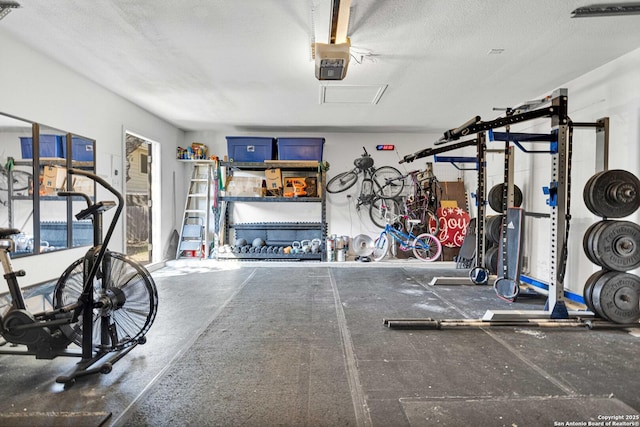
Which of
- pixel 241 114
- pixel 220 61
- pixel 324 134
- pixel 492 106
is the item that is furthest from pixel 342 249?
pixel 220 61

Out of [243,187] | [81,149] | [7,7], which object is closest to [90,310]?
[7,7]

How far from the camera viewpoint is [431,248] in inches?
232

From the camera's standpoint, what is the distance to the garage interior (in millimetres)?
1837

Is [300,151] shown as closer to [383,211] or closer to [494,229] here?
[383,211]

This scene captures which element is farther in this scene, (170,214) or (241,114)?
(170,214)

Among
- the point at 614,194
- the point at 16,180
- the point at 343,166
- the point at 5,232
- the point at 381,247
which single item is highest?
the point at 343,166

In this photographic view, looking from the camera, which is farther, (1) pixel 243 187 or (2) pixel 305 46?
(1) pixel 243 187

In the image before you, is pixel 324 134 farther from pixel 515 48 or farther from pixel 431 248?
pixel 515 48

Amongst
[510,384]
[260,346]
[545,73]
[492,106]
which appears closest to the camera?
[510,384]

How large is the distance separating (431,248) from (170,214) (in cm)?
498

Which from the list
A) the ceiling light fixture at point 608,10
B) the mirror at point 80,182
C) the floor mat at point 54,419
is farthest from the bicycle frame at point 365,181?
the floor mat at point 54,419

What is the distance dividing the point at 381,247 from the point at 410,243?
58 cm

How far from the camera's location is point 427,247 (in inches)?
227

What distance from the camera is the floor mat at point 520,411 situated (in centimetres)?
157
